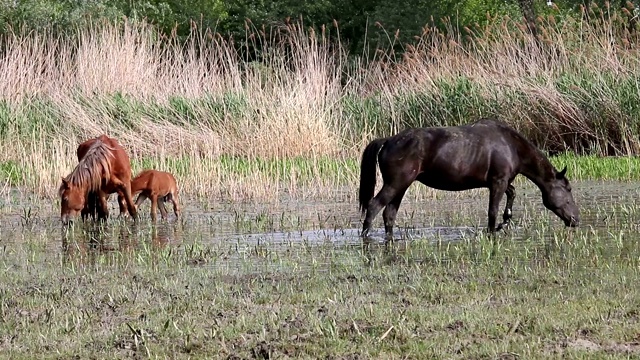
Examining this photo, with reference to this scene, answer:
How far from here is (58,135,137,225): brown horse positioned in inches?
504

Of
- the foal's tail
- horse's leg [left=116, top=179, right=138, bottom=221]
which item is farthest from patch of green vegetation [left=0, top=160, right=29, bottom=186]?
the foal's tail

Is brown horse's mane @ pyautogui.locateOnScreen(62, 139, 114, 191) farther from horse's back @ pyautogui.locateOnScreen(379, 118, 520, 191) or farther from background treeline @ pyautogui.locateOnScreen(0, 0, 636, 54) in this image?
background treeline @ pyautogui.locateOnScreen(0, 0, 636, 54)

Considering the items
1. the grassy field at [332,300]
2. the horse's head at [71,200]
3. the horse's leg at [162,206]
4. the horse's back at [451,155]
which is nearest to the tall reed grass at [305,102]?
the horse's leg at [162,206]

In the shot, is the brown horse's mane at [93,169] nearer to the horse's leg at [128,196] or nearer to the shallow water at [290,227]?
the horse's leg at [128,196]

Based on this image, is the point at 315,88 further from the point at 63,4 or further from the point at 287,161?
the point at 63,4

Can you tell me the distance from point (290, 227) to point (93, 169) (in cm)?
239

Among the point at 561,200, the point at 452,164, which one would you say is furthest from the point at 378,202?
the point at 561,200

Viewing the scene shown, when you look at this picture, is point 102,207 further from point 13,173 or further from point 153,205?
point 13,173

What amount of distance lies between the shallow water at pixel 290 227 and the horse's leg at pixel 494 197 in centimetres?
17

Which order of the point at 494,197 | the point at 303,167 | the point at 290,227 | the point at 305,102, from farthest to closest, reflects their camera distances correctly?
the point at 305,102, the point at 303,167, the point at 290,227, the point at 494,197

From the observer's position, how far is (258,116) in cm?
1948

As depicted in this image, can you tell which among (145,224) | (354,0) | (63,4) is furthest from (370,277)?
(354,0)

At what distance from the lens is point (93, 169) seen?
1279cm

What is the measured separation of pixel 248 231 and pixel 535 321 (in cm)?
577
